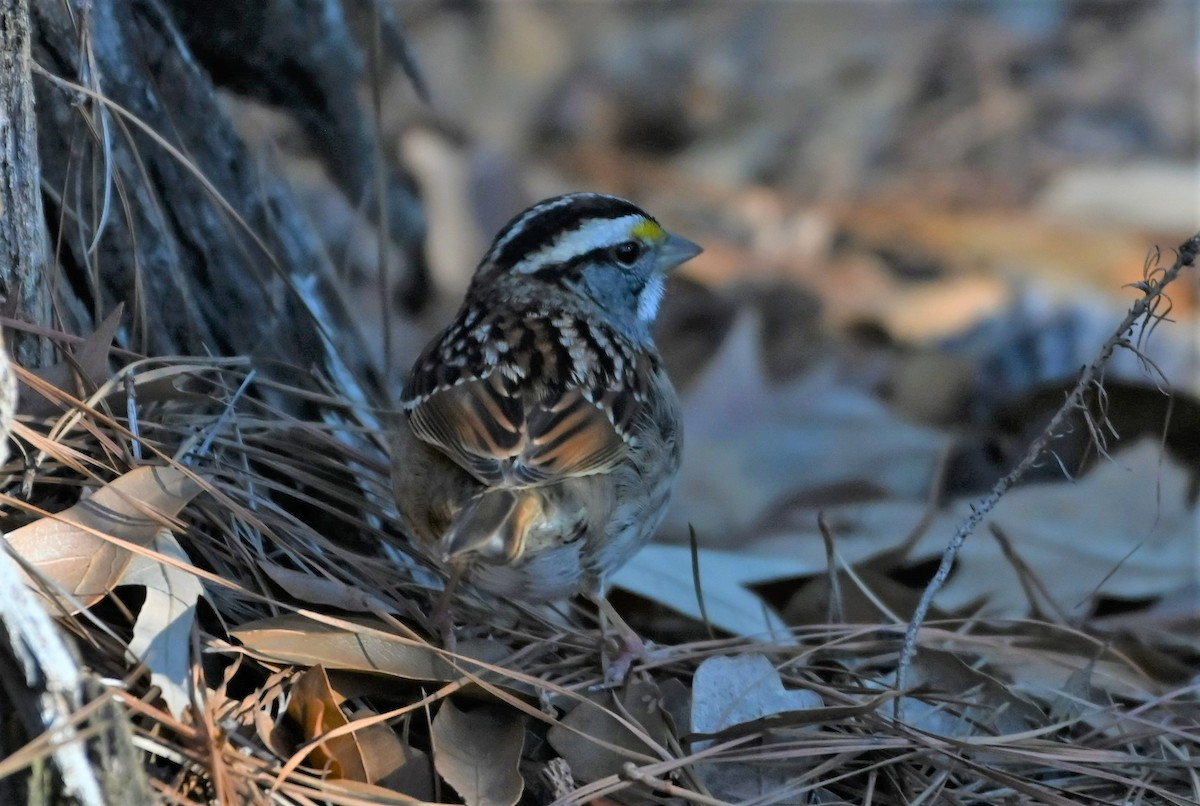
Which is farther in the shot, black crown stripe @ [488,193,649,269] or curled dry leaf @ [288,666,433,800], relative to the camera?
black crown stripe @ [488,193,649,269]

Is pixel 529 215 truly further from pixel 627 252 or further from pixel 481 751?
pixel 481 751

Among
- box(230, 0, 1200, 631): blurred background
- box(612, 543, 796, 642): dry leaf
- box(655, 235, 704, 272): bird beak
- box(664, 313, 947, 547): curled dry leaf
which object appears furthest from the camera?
box(664, 313, 947, 547): curled dry leaf

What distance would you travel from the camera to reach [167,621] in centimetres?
263

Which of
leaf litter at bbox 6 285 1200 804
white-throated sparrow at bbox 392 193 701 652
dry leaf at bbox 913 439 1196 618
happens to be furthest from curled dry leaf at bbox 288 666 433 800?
dry leaf at bbox 913 439 1196 618

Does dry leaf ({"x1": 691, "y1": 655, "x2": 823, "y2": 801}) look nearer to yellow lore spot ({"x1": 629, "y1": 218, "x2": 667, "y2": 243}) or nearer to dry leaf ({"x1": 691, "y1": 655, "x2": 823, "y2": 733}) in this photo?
dry leaf ({"x1": 691, "y1": 655, "x2": 823, "y2": 733})

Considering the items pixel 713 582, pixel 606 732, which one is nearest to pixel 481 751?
pixel 606 732

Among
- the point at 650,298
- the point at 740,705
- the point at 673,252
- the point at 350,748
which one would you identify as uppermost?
the point at 673,252

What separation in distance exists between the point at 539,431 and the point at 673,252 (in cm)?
125

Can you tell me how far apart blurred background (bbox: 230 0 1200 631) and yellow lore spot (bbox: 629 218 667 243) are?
0.88 meters

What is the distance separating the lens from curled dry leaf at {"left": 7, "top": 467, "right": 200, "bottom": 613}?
2672 millimetres

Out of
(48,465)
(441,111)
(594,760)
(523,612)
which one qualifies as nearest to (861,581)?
(523,612)

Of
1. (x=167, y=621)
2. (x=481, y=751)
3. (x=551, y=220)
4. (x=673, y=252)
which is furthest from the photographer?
(x=673, y=252)

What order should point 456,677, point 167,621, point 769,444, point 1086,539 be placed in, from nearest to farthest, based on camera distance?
1. point 167,621
2. point 456,677
3. point 1086,539
4. point 769,444

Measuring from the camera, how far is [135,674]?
2.50 meters
